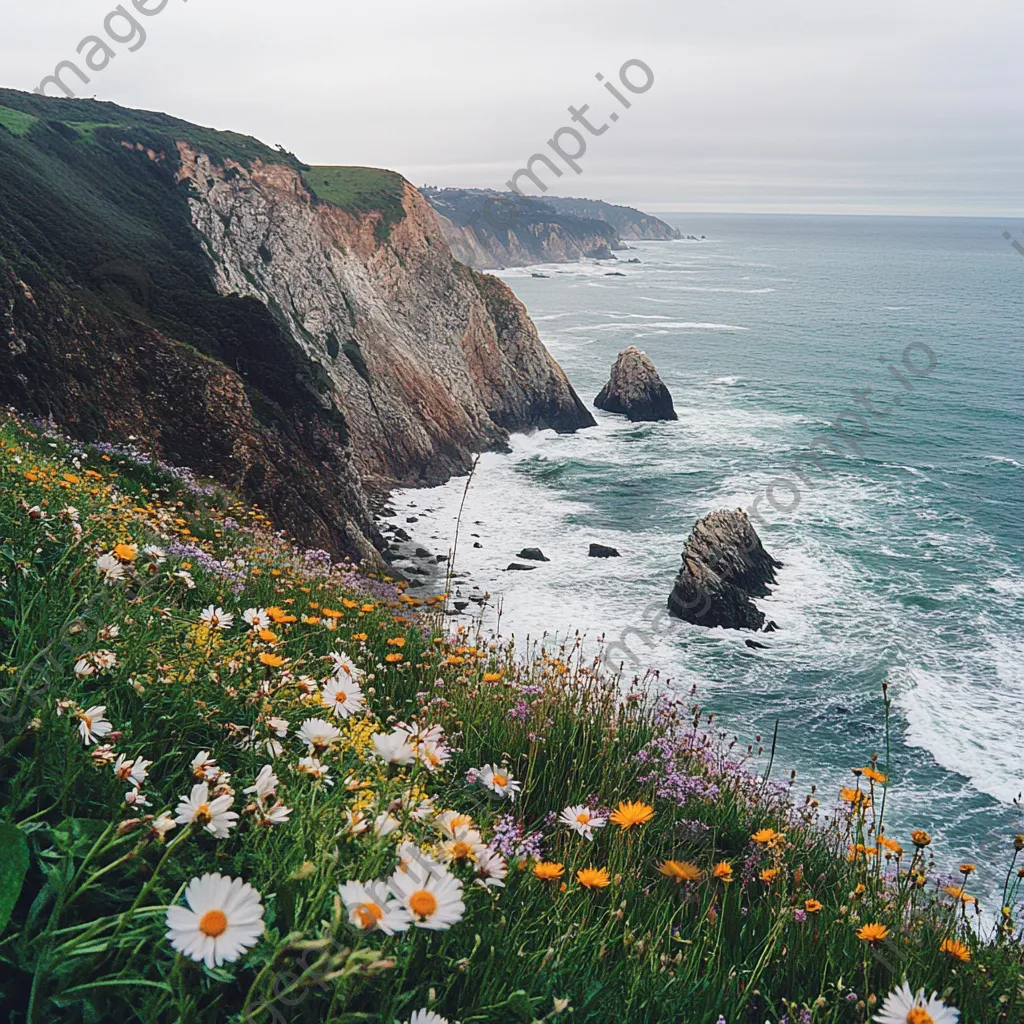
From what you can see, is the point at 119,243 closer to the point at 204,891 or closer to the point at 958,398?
the point at 204,891

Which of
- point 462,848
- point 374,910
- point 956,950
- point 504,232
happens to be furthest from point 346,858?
point 504,232

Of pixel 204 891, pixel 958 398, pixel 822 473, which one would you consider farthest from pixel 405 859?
pixel 958 398

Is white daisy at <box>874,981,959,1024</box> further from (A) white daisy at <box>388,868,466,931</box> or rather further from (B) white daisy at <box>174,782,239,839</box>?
(B) white daisy at <box>174,782,239,839</box>

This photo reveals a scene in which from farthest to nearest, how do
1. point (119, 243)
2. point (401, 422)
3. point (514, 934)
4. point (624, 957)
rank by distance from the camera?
point (401, 422) < point (119, 243) < point (624, 957) < point (514, 934)

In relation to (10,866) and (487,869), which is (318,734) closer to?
(487,869)

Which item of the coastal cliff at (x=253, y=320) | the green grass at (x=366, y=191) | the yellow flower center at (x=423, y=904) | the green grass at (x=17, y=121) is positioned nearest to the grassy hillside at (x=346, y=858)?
the yellow flower center at (x=423, y=904)

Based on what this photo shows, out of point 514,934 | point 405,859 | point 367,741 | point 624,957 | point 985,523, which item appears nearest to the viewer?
point 405,859
